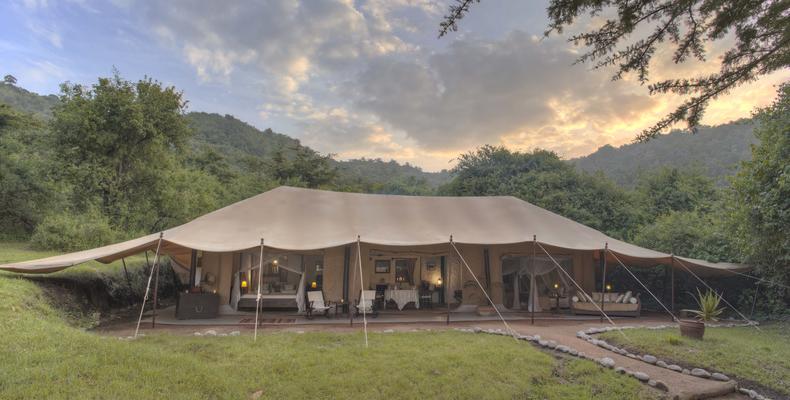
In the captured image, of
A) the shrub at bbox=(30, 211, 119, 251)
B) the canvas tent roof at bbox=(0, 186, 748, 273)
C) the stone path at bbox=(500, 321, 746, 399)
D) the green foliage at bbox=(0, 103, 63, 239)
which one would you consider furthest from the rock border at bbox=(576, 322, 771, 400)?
the green foliage at bbox=(0, 103, 63, 239)

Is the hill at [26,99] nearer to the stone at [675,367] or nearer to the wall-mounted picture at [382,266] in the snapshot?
the wall-mounted picture at [382,266]

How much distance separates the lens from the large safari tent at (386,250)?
→ 898cm

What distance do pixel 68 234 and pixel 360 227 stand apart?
818 centimetres

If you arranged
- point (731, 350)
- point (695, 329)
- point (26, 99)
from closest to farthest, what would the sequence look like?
1. point (731, 350)
2. point (695, 329)
3. point (26, 99)

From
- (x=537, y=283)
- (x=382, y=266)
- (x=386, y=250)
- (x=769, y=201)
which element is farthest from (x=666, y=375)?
(x=382, y=266)

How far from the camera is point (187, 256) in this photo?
35.7ft

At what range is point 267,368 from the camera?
5.06 m

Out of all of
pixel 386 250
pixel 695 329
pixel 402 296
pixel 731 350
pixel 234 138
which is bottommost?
pixel 731 350

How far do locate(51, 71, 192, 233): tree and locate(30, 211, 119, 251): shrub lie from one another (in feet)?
6.57

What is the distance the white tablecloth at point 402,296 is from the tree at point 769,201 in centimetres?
817

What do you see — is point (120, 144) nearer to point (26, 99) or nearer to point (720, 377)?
point (720, 377)

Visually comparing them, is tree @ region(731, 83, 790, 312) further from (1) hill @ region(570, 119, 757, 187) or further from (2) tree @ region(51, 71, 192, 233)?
(2) tree @ region(51, 71, 192, 233)

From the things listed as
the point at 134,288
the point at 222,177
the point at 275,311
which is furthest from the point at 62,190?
the point at 222,177

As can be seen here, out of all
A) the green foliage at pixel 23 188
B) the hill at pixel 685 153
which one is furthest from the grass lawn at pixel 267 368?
the hill at pixel 685 153
